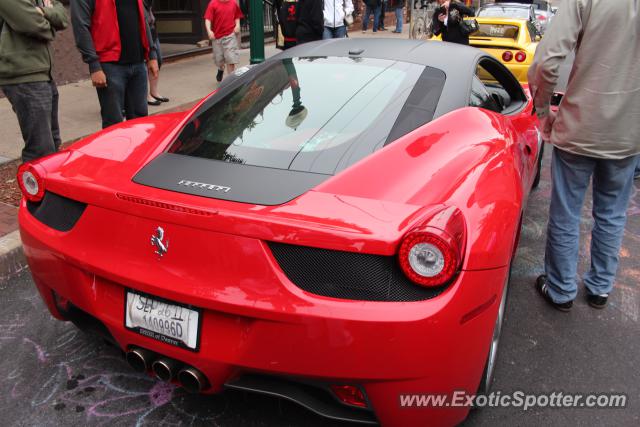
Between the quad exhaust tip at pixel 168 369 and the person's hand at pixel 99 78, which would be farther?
the person's hand at pixel 99 78

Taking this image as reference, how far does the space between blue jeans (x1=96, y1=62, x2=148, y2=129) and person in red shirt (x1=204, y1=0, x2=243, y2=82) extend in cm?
392

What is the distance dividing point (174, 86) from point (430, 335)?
7.90 metres

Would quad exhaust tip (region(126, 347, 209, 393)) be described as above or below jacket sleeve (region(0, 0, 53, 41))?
below

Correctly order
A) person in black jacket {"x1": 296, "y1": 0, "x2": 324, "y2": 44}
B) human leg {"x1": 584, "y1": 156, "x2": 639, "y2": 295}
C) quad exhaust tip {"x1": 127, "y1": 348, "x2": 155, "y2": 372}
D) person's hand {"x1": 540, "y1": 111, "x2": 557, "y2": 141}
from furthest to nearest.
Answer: person in black jacket {"x1": 296, "y1": 0, "x2": 324, "y2": 44}
person's hand {"x1": 540, "y1": 111, "x2": 557, "y2": 141}
human leg {"x1": 584, "y1": 156, "x2": 639, "y2": 295}
quad exhaust tip {"x1": 127, "y1": 348, "x2": 155, "y2": 372}

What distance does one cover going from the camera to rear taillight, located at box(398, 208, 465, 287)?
5.43ft

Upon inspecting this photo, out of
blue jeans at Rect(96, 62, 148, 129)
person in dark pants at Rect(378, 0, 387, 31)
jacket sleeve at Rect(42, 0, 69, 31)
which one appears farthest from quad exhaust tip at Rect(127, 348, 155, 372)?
person in dark pants at Rect(378, 0, 387, 31)

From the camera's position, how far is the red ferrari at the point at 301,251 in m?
1.67

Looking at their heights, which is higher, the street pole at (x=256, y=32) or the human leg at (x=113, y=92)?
the street pole at (x=256, y=32)

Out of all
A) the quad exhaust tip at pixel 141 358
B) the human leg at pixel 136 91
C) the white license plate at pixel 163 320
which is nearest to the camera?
the white license plate at pixel 163 320

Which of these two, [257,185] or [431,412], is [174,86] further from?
[431,412]

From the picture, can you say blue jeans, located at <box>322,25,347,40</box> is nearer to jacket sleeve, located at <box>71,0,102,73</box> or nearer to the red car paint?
jacket sleeve, located at <box>71,0,102,73</box>

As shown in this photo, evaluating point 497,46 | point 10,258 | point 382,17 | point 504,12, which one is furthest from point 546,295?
point 382,17

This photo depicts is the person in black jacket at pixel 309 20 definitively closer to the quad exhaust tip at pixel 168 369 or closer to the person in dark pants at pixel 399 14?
the quad exhaust tip at pixel 168 369

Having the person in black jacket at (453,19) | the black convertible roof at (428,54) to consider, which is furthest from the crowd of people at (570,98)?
the person in black jacket at (453,19)
